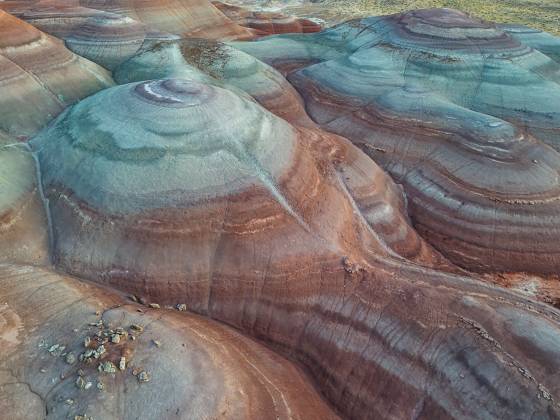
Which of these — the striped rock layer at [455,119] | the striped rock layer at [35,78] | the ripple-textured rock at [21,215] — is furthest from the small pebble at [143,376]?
the striped rock layer at [455,119]

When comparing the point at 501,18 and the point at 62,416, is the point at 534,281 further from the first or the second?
the point at 501,18

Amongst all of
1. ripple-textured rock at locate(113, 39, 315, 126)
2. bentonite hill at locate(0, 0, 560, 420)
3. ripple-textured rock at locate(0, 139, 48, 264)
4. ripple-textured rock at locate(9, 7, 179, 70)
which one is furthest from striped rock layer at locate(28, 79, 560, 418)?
ripple-textured rock at locate(9, 7, 179, 70)

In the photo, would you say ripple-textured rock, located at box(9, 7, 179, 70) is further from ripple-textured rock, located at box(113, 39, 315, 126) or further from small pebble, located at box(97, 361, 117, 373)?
small pebble, located at box(97, 361, 117, 373)

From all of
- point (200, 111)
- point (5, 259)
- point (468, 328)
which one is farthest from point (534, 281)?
point (5, 259)

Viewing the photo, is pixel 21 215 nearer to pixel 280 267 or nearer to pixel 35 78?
pixel 280 267

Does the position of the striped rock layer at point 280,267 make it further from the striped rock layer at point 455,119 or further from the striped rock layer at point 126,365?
the striped rock layer at point 455,119

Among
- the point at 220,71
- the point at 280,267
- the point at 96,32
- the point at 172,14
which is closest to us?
the point at 280,267

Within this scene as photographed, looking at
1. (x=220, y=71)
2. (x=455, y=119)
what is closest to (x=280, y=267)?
(x=455, y=119)
